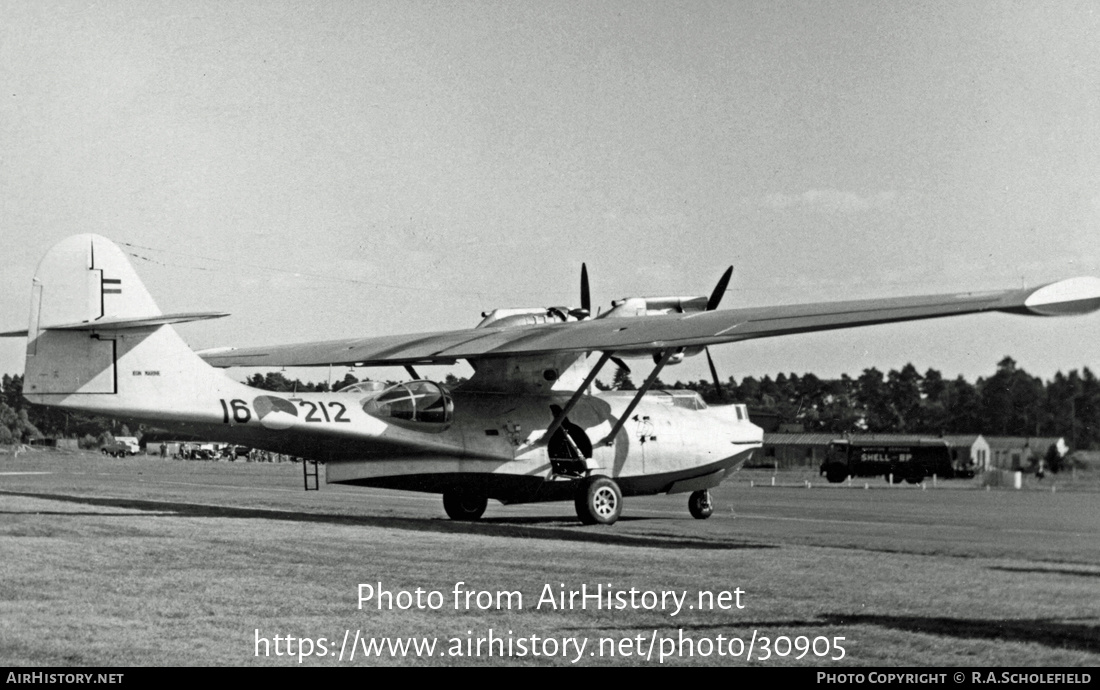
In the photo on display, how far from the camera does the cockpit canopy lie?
2131cm

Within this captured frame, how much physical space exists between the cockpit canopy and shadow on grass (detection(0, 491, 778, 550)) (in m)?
1.90

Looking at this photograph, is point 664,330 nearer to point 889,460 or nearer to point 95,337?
point 95,337

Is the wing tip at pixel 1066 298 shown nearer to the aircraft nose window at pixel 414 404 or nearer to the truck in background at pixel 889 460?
the aircraft nose window at pixel 414 404

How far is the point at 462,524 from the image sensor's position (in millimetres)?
21250

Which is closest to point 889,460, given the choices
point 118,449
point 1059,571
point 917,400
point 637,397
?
point 917,400

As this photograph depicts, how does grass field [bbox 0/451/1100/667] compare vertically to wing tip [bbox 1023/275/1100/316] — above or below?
below

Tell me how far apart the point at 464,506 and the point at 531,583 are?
10.9 metres

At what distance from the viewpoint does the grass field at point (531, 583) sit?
8.63 metres

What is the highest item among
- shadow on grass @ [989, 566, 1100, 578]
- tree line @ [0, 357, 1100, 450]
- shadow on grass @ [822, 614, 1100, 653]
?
tree line @ [0, 357, 1100, 450]

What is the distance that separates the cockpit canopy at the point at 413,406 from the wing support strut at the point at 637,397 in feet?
11.0

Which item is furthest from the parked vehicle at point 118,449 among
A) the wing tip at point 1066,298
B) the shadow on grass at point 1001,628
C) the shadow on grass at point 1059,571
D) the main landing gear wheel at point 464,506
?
the shadow on grass at point 1001,628

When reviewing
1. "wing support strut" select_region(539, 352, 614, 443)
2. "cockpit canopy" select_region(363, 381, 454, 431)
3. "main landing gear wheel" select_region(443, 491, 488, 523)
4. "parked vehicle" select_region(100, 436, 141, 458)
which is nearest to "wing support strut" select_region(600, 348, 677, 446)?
"wing support strut" select_region(539, 352, 614, 443)

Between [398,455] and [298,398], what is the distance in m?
2.16

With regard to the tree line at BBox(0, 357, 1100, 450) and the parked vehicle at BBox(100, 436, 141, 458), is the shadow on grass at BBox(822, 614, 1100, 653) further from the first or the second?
the parked vehicle at BBox(100, 436, 141, 458)
